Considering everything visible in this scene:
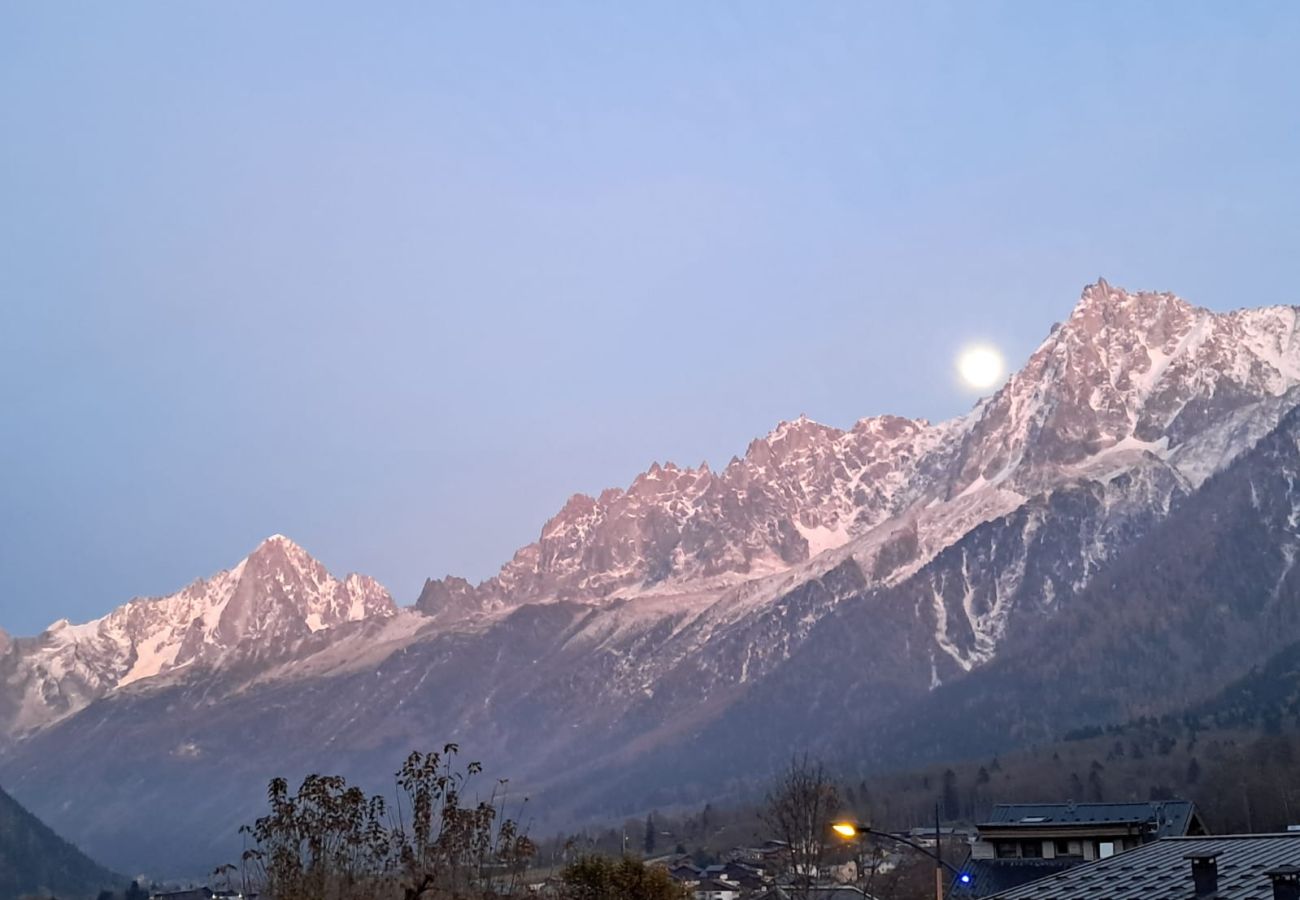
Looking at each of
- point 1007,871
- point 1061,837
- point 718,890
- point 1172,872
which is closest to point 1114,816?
point 1061,837

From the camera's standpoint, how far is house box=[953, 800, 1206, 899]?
281ft

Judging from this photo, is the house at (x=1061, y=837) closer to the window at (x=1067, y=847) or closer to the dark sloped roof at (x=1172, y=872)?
the window at (x=1067, y=847)

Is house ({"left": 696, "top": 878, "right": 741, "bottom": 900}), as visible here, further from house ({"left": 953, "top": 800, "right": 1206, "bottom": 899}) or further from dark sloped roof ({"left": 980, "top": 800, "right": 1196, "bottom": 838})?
house ({"left": 953, "top": 800, "right": 1206, "bottom": 899})

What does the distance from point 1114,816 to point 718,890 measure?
70.5 meters

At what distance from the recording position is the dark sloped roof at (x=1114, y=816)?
87644mm

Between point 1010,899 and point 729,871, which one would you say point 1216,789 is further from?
point 1010,899

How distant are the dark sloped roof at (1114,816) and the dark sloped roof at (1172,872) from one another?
152ft

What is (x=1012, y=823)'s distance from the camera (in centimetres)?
9181

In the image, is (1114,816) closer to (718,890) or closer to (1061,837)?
(1061,837)

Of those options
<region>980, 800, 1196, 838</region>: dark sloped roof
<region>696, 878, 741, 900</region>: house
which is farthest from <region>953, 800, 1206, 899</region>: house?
<region>696, 878, 741, 900</region>: house

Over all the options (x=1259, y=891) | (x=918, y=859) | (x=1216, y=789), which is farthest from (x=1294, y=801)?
(x=1259, y=891)

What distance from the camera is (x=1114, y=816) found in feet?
299

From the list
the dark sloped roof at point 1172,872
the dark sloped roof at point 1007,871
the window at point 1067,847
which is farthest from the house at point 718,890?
the dark sloped roof at point 1172,872

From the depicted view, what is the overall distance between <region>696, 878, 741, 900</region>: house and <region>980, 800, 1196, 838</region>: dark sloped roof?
56.1m
